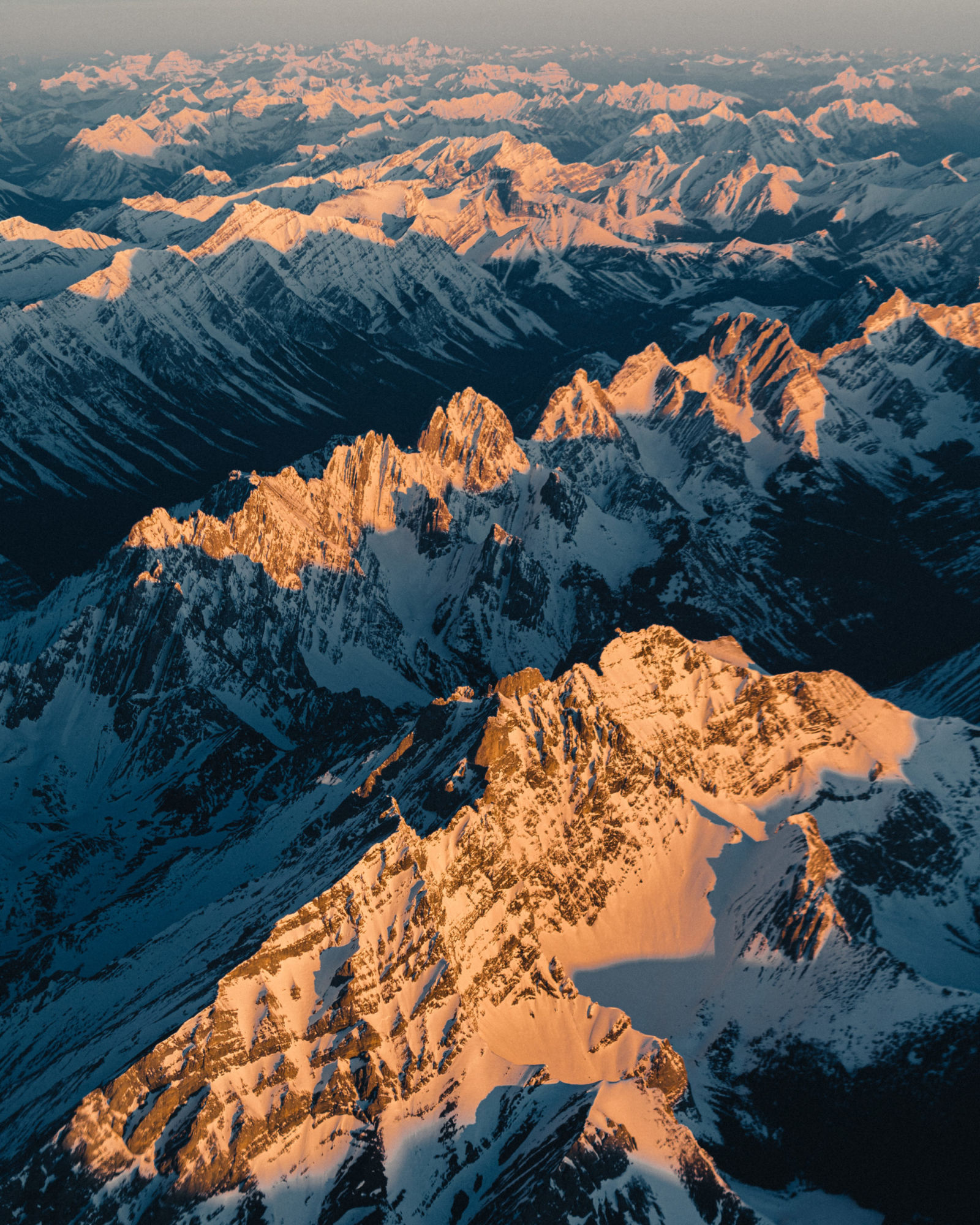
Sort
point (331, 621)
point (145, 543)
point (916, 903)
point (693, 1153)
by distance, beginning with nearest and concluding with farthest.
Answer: point (693, 1153) → point (916, 903) → point (145, 543) → point (331, 621)

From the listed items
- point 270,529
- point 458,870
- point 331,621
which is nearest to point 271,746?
point 331,621

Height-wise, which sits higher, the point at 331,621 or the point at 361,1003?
the point at 361,1003

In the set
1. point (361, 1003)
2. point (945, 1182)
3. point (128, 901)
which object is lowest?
point (128, 901)

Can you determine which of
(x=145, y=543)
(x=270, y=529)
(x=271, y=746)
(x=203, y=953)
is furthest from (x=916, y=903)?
(x=145, y=543)

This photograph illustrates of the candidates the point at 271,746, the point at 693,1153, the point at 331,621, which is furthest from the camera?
the point at 331,621

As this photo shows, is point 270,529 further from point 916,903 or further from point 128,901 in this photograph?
point 916,903

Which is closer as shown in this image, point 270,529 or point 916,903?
point 916,903
